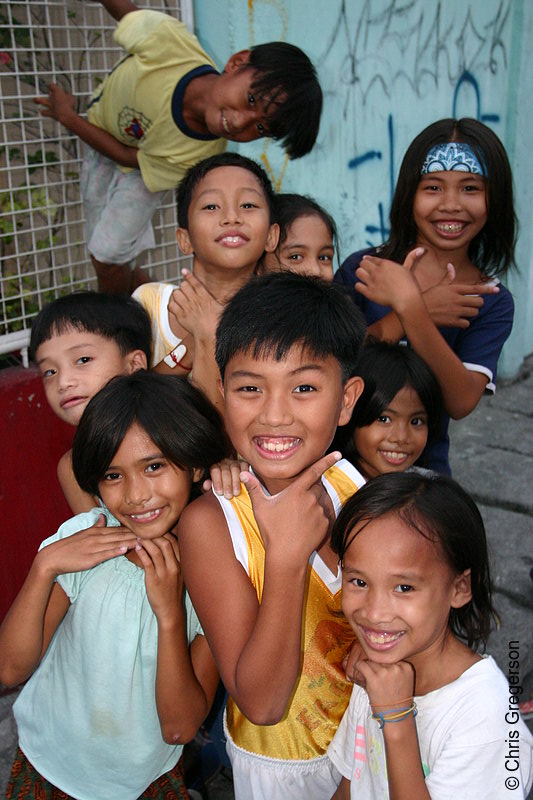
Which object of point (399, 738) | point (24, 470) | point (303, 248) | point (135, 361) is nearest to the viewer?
point (399, 738)

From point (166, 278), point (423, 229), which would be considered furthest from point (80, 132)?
point (423, 229)

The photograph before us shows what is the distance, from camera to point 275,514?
Result: 1.32 meters

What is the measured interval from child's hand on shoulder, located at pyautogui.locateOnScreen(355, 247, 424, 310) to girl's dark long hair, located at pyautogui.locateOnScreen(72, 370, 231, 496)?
0.68 meters

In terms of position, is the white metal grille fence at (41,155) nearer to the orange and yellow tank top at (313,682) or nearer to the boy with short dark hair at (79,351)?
the boy with short dark hair at (79,351)

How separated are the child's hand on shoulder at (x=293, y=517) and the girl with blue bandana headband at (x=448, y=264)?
32.3 inches

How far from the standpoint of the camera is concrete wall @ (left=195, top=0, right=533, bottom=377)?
3580 mm

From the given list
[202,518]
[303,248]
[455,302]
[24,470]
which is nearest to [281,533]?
[202,518]

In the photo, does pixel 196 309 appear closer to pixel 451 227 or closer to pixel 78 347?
pixel 78 347

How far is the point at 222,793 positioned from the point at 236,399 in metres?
1.29

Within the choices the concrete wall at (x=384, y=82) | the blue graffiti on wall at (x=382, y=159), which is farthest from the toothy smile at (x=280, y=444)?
the blue graffiti on wall at (x=382, y=159)

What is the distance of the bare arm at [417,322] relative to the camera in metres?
2.03

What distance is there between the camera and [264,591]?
1.27 meters

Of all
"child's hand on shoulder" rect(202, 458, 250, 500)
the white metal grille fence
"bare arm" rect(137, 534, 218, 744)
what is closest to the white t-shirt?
"bare arm" rect(137, 534, 218, 744)

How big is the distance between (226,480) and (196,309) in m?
0.63
